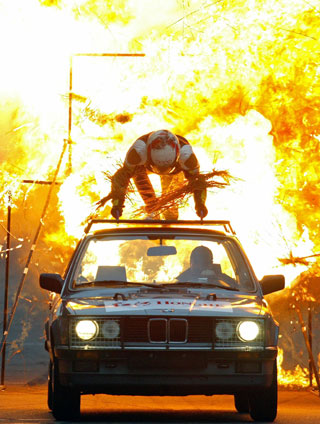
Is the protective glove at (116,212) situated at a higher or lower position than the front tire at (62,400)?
higher

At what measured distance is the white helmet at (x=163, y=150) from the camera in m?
14.8

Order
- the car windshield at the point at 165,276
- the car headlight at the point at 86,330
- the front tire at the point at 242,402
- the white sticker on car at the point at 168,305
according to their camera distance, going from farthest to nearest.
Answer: the front tire at the point at 242,402, the car windshield at the point at 165,276, the white sticker on car at the point at 168,305, the car headlight at the point at 86,330

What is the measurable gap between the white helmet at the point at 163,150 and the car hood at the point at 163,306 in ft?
17.5

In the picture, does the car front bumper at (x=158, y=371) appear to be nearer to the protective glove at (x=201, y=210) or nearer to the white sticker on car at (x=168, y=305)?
the white sticker on car at (x=168, y=305)

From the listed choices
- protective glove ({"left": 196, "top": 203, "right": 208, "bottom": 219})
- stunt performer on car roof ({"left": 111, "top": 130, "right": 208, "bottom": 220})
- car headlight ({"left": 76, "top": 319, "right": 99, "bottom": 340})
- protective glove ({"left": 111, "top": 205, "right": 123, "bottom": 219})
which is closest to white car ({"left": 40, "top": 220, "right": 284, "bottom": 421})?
car headlight ({"left": 76, "top": 319, "right": 99, "bottom": 340})

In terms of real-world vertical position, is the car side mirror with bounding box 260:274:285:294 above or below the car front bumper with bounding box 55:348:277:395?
above

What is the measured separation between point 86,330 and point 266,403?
184 cm

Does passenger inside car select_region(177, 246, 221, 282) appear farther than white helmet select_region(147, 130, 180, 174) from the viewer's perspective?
No

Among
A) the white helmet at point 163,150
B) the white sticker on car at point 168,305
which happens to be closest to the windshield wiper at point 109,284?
the white sticker on car at point 168,305

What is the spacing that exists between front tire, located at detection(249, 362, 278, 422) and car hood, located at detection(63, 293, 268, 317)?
67 centimetres

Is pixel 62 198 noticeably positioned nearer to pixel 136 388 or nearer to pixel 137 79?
pixel 137 79

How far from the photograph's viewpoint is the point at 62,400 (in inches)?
376

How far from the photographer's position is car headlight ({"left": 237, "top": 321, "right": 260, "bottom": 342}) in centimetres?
927

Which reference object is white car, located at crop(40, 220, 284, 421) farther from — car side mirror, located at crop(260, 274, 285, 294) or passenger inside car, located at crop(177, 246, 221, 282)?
passenger inside car, located at crop(177, 246, 221, 282)
